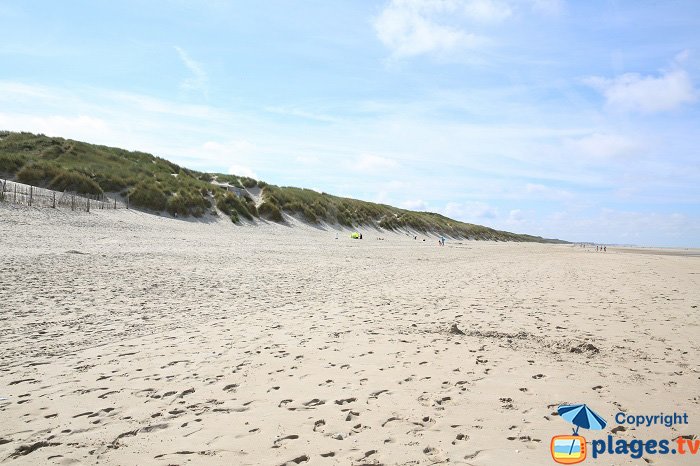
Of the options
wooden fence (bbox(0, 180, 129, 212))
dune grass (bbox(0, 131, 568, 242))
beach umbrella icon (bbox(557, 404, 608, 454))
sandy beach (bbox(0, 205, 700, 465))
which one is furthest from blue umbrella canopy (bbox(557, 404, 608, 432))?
dune grass (bbox(0, 131, 568, 242))

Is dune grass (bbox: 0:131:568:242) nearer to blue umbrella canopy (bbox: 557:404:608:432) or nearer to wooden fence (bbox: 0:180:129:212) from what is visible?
wooden fence (bbox: 0:180:129:212)

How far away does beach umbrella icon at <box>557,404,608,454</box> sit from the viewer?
13.2ft

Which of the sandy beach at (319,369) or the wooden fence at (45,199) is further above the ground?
the wooden fence at (45,199)

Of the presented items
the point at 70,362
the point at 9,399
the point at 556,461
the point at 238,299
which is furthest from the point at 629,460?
the point at 238,299

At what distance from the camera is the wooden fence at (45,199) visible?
24.4 m

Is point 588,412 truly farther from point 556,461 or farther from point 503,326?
point 503,326

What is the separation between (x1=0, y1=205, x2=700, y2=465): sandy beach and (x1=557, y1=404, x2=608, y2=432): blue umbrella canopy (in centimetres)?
14

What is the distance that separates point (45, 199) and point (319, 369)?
28.5 meters

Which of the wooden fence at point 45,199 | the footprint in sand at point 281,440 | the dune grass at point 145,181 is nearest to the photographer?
the footprint in sand at point 281,440

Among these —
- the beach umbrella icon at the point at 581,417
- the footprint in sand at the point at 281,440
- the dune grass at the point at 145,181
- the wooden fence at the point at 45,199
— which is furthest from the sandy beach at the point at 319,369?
the dune grass at the point at 145,181

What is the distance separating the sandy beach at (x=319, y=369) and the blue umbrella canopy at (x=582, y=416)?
14cm

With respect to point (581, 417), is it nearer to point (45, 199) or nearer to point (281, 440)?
point (281, 440)

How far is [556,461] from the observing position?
11.4 feet

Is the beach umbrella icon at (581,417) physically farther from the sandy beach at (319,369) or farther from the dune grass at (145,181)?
the dune grass at (145,181)
